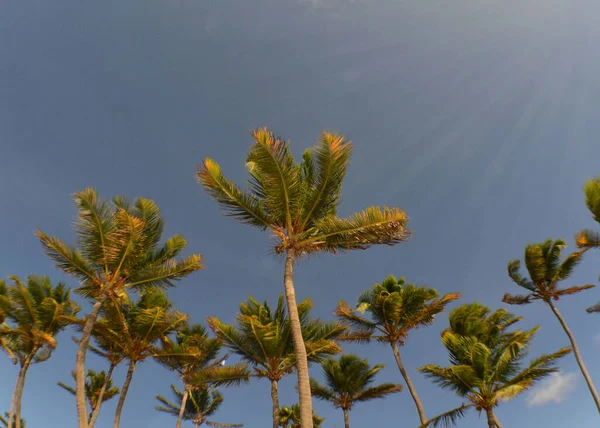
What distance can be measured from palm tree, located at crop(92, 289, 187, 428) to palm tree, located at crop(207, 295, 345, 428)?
2525 mm

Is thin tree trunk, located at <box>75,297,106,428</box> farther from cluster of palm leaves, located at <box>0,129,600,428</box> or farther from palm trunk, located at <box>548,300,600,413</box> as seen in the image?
palm trunk, located at <box>548,300,600,413</box>

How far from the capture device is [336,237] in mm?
10758

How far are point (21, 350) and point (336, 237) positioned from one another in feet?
63.2

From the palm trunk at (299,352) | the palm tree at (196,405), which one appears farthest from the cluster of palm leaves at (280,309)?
the palm tree at (196,405)

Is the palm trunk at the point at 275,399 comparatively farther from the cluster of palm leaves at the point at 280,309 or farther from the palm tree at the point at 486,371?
the palm tree at the point at 486,371

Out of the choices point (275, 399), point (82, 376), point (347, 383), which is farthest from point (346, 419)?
point (82, 376)

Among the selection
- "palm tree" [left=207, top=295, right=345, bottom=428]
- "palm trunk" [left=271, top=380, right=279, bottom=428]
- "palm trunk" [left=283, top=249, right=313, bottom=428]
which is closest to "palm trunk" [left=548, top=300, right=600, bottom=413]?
"palm tree" [left=207, top=295, right=345, bottom=428]

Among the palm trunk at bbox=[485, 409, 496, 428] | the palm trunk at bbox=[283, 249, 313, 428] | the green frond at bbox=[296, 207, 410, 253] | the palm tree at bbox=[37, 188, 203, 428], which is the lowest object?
the palm trunk at bbox=[485, 409, 496, 428]

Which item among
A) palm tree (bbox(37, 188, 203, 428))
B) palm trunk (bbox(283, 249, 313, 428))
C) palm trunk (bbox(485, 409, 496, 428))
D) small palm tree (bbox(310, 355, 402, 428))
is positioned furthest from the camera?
small palm tree (bbox(310, 355, 402, 428))

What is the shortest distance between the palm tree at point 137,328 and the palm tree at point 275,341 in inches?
99.4

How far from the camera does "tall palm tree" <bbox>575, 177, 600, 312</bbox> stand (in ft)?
53.9

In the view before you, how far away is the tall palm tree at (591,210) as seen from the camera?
1642 centimetres

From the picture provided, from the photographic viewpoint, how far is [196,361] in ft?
70.7

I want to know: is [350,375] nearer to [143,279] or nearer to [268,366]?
[268,366]
